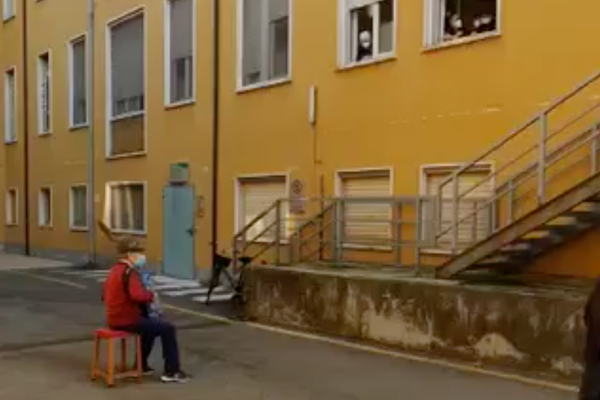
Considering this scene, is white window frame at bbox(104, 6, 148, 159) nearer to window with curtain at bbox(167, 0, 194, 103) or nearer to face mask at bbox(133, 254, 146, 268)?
window with curtain at bbox(167, 0, 194, 103)

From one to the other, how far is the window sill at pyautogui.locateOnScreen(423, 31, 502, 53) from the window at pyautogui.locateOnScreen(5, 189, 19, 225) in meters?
19.8

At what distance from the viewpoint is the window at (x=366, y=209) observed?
1184cm

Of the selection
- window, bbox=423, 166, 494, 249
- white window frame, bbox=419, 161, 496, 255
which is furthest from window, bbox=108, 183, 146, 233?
window, bbox=423, 166, 494, 249

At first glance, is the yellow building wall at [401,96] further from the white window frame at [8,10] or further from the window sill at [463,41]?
the white window frame at [8,10]

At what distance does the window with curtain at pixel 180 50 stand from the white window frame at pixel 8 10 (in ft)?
36.2

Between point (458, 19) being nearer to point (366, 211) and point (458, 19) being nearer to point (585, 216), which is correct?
point (366, 211)

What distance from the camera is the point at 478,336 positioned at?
8.40 metres

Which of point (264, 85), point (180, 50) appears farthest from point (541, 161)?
point (180, 50)

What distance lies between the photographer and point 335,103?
1275 cm

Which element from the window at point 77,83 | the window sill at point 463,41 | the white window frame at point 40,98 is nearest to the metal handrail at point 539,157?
the window sill at point 463,41

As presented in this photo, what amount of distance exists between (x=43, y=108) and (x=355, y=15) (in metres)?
14.9

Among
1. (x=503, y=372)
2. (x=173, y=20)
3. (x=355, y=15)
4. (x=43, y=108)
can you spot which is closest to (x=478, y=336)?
(x=503, y=372)

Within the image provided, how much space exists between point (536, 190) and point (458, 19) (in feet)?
9.69

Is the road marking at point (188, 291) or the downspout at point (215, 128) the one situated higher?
the downspout at point (215, 128)
